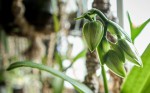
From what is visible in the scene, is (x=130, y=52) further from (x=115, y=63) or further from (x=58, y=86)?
(x=58, y=86)

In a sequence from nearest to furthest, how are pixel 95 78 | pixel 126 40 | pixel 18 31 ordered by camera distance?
1. pixel 126 40
2. pixel 95 78
3. pixel 18 31

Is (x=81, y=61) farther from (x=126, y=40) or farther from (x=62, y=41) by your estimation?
(x=126, y=40)

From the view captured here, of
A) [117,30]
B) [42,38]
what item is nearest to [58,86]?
[42,38]

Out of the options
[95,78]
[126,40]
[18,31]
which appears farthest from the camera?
[18,31]

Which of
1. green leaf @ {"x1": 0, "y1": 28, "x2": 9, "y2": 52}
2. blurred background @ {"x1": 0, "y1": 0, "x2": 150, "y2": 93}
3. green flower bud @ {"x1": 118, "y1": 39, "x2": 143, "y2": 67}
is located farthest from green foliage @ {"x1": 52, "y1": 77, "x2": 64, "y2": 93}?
green flower bud @ {"x1": 118, "y1": 39, "x2": 143, "y2": 67}

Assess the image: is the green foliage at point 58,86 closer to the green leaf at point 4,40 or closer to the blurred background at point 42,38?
the blurred background at point 42,38

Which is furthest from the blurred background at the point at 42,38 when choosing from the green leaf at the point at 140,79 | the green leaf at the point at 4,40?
the green leaf at the point at 140,79

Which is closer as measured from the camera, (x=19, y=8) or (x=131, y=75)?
(x=131, y=75)

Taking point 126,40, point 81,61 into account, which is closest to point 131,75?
point 126,40
